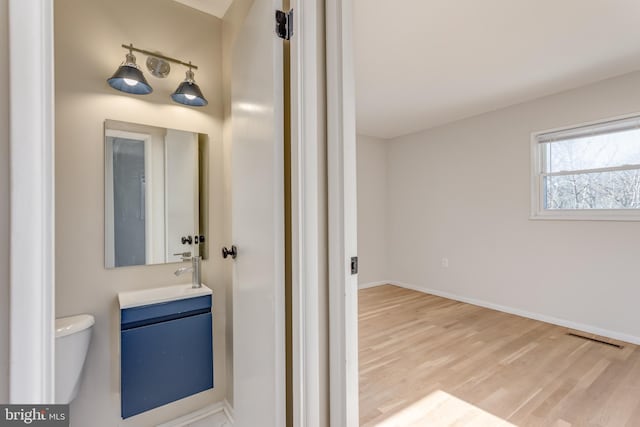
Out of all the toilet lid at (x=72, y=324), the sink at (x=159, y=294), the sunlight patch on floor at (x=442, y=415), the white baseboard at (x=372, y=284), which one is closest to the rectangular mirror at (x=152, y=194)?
the sink at (x=159, y=294)

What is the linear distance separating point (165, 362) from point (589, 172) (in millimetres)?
4002

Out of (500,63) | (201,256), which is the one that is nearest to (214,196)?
(201,256)

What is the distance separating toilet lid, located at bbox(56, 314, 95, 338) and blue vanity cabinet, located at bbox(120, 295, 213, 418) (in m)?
0.14

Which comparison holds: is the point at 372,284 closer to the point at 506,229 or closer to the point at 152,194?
the point at 506,229

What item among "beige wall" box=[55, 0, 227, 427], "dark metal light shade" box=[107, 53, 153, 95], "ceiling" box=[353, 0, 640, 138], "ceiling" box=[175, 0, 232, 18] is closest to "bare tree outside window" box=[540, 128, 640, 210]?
"ceiling" box=[353, 0, 640, 138]

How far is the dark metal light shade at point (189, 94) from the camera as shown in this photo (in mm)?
1539

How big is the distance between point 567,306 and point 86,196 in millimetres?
4171

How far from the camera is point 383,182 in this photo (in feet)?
16.0

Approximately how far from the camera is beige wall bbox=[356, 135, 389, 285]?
178 inches

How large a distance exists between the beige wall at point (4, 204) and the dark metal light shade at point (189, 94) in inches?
43.4

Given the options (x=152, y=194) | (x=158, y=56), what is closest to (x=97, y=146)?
(x=152, y=194)

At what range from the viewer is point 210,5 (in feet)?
5.46

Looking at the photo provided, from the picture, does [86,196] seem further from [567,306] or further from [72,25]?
[567,306]

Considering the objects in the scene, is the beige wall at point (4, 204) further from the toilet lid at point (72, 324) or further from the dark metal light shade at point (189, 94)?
the dark metal light shade at point (189, 94)
